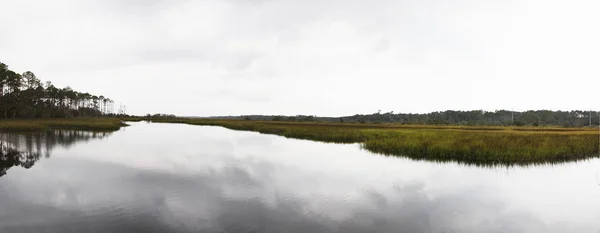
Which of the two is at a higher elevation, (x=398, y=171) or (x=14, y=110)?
(x=14, y=110)

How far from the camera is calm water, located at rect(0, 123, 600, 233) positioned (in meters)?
11.5

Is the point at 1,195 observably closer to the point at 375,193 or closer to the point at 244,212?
the point at 244,212

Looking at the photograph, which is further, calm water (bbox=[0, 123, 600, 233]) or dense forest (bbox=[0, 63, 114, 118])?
dense forest (bbox=[0, 63, 114, 118])

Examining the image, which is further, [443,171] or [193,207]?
[443,171]

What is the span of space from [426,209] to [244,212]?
7936mm

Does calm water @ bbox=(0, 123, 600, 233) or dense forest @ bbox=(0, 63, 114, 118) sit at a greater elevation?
dense forest @ bbox=(0, 63, 114, 118)

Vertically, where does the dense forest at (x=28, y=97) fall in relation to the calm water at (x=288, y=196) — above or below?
above

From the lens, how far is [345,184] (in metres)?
18.2

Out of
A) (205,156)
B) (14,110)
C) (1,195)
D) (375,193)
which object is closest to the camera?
(1,195)

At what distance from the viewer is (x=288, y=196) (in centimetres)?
1526

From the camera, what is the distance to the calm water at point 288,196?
11.5 meters

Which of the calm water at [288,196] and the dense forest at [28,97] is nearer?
the calm water at [288,196]

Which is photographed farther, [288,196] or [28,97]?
[28,97]

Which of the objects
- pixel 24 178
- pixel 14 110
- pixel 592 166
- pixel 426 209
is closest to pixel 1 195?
pixel 24 178
